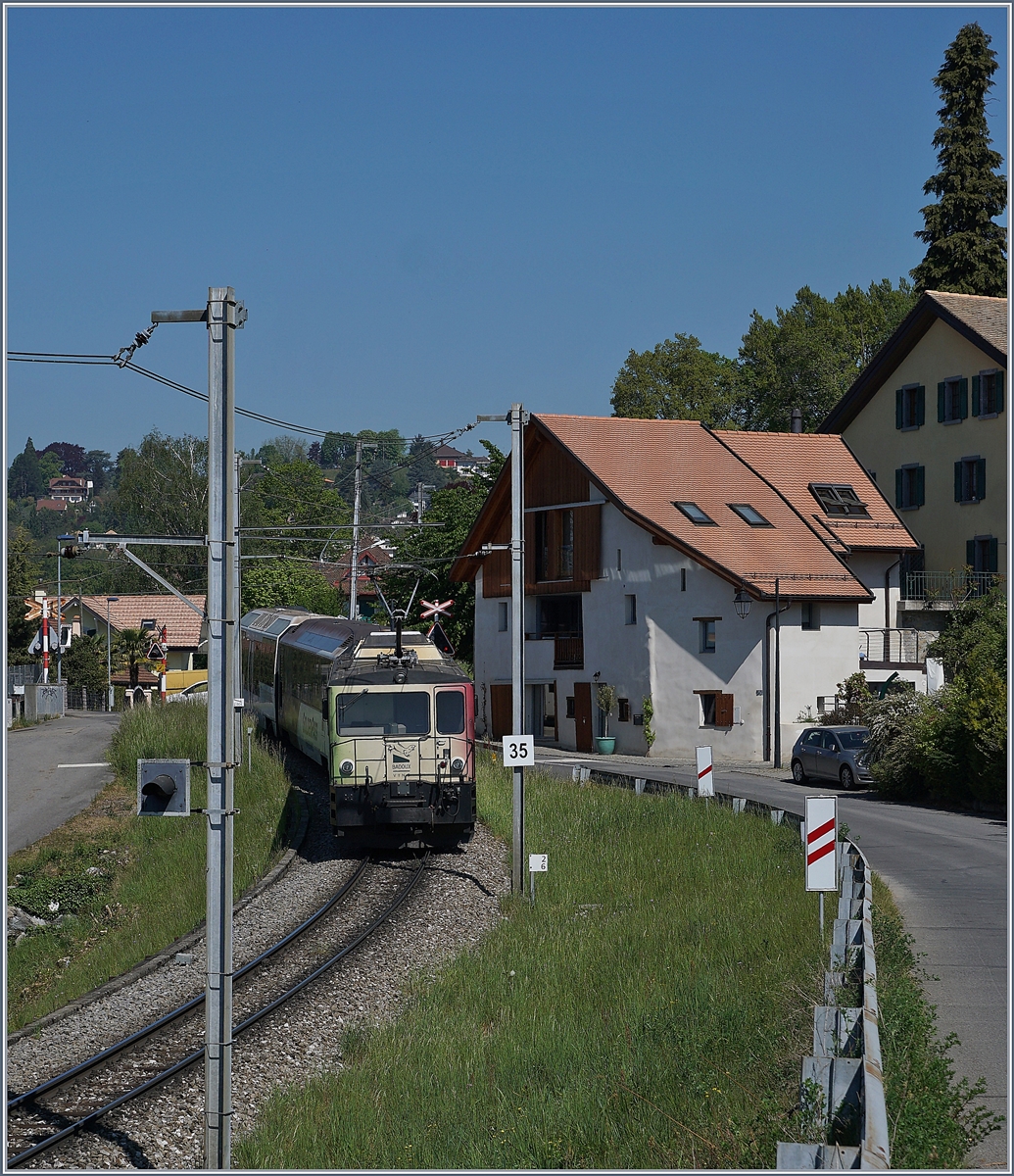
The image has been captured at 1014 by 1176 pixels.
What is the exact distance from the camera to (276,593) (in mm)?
86000

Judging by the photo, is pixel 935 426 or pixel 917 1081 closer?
pixel 917 1081

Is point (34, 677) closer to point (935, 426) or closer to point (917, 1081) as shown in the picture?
point (935, 426)

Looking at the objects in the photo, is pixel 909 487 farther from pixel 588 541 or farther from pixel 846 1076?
pixel 846 1076

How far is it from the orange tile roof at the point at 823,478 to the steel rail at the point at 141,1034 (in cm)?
3294

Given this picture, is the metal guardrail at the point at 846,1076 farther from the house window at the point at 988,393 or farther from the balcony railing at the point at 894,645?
the house window at the point at 988,393

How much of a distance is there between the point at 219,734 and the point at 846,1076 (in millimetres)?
5033

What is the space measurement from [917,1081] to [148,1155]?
19.8ft

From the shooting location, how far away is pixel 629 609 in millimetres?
47000

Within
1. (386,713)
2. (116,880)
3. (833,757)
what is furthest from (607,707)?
(386,713)

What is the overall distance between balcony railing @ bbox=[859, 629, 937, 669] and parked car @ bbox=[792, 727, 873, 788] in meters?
9.49

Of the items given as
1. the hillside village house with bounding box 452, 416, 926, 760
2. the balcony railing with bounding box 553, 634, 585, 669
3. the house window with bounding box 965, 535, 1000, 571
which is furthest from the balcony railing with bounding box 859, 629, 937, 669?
the balcony railing with bounding box 553, 634, 585, 669

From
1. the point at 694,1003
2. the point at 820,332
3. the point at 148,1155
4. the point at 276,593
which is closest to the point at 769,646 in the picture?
the point at 694,1003

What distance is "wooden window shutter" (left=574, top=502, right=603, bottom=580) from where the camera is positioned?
1921 inches

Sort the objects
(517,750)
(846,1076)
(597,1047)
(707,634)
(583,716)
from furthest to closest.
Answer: (583,716) < (707,634) < (517,750) < (597,1047) < (846,1076)
